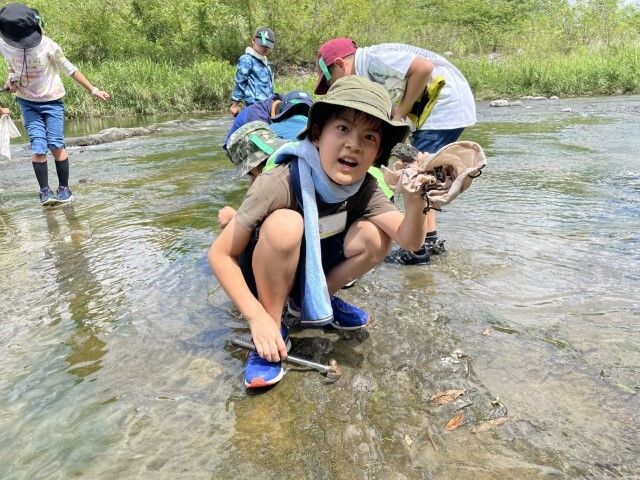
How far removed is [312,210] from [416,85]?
1.39 metres

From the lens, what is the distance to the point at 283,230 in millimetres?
1759

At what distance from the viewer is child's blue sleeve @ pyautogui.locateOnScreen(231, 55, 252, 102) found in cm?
525

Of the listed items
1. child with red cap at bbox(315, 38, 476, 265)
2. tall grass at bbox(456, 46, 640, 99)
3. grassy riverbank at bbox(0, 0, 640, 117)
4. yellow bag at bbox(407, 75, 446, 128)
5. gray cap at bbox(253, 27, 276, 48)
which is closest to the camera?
child with red cap at bbox(315, 38, 476, 265)

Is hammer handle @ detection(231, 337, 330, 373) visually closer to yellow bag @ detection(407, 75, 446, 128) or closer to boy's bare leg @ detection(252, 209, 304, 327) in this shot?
boy's bare leg @ detection(252, 209, 304, 327)

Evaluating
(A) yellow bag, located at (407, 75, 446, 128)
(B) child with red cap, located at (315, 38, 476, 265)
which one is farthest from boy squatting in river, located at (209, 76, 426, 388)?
(A) yellow bag, located at (407, 75, 446, 128)

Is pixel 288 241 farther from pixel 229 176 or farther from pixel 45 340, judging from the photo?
pixel 229 176

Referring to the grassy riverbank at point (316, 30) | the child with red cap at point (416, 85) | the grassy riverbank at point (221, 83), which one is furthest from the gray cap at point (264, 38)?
the grassy riverbank at point (316, 30)

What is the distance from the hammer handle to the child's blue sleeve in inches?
151

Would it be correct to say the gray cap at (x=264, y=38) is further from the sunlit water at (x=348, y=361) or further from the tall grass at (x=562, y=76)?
the tall grass at (x=562, y=76)

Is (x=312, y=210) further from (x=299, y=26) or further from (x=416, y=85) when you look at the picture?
(x=299, y=26)

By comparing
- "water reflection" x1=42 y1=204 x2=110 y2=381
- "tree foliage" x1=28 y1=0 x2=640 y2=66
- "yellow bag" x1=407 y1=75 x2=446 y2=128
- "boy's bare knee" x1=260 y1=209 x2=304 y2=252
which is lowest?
"water reflection" x1=42 y1=204 x2=110 y2=381

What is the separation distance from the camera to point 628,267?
2.62 metres

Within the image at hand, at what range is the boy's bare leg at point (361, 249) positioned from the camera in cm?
201

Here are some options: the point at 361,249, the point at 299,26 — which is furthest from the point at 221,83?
the point at 361,249
